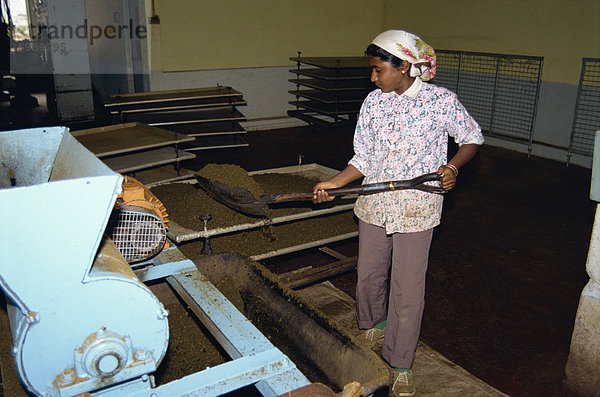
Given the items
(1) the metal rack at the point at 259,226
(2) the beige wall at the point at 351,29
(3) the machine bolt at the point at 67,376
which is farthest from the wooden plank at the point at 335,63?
(3) the machine bolt at the point at 67,376

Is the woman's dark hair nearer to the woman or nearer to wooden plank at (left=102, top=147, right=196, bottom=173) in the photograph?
the woman

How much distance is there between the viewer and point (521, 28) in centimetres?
702

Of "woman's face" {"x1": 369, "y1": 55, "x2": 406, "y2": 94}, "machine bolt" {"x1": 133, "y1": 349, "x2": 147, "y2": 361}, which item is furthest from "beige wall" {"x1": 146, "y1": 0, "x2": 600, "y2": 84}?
"machine bolt" {"x1": 133, "y1": 349, "x2": 147, "y2": 361}

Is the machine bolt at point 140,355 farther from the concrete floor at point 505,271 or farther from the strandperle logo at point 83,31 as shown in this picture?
the strandperle logo at point 83,31

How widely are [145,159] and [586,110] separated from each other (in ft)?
17.8

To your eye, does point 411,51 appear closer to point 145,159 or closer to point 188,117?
point 145,159

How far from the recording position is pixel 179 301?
2.70m

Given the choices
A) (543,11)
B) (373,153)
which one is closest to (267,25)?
(543,11)

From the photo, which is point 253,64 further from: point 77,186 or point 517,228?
point 77,186

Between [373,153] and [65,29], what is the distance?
302 inches

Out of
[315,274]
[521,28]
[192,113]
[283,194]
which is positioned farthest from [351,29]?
[283,194]

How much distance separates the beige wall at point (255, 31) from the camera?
753 cm

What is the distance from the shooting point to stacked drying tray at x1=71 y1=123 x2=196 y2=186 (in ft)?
14.0

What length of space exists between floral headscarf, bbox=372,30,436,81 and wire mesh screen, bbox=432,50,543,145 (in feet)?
17.0
